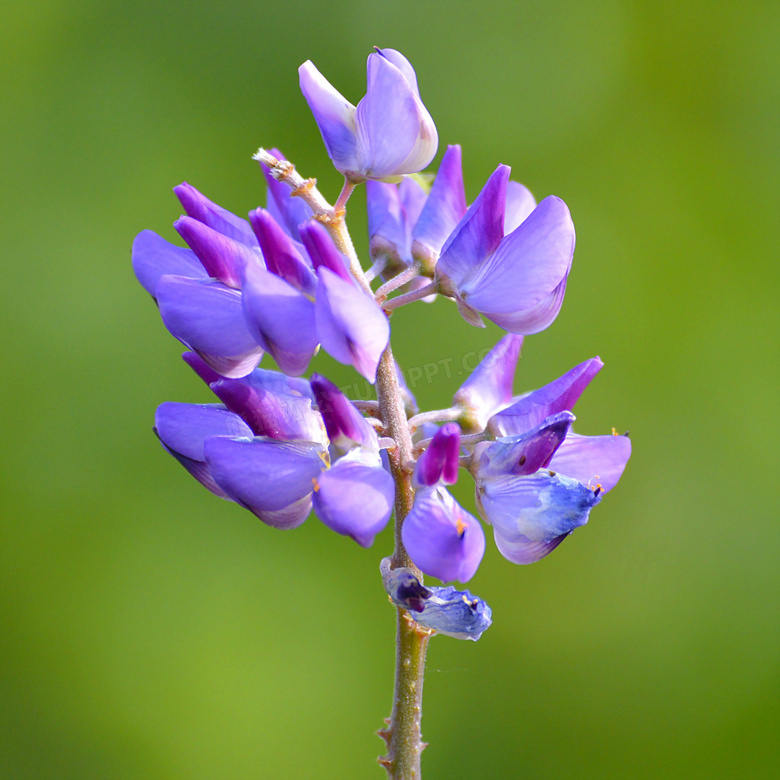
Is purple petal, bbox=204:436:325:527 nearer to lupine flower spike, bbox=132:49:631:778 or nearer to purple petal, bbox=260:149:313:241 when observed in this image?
lupine flower spike, bbox=132:49:631:778

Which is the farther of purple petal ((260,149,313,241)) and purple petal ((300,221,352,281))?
purple petal ((260,149,313,241))

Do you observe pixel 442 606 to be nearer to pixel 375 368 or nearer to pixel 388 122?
pixel 375 368

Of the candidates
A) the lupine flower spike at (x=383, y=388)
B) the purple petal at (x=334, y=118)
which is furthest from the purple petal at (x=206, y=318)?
the purple petal at (x=334, y=118)

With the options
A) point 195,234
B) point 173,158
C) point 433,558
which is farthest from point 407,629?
point 173,158

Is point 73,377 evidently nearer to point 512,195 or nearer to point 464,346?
point 464,346

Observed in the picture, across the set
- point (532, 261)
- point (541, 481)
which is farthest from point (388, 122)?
point (541, 481)

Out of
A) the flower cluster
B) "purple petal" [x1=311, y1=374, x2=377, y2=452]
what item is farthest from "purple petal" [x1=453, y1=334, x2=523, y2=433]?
"purple petal" [x1=311, y1=374, x2=377, y2=452]
